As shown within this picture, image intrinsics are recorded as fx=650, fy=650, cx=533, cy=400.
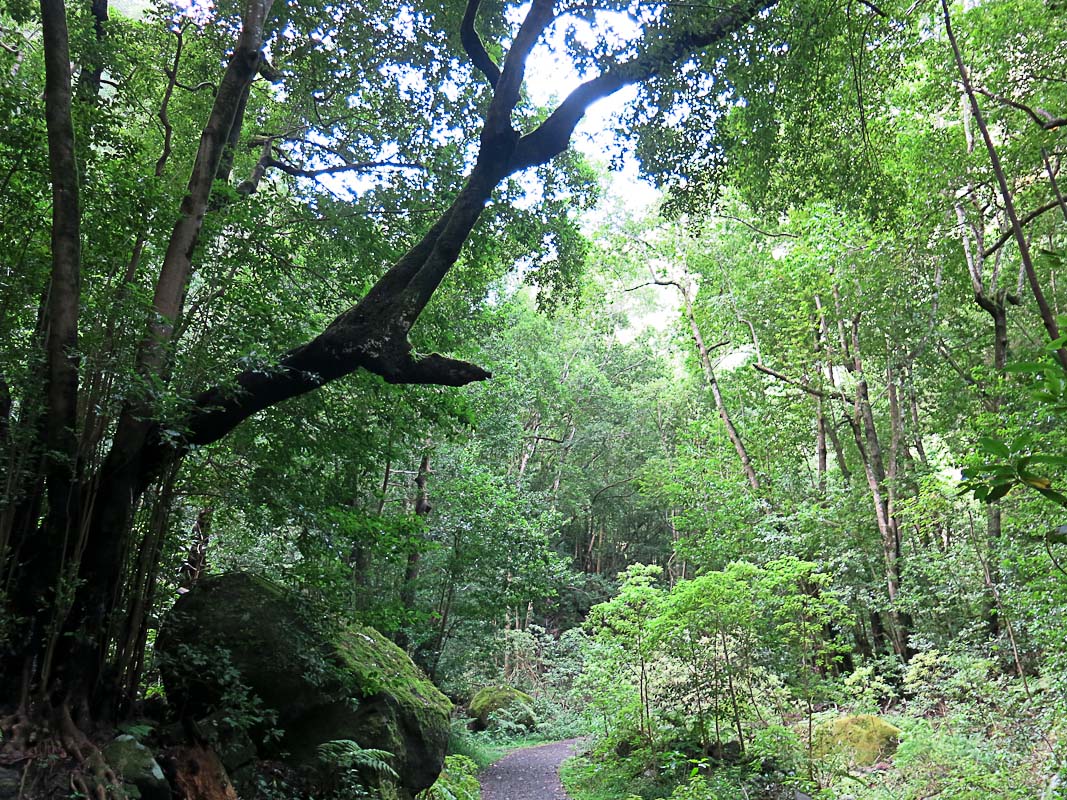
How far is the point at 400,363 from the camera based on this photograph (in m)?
4.91

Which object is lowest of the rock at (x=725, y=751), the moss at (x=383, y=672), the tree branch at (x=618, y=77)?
the rock at (x=725, y=751)

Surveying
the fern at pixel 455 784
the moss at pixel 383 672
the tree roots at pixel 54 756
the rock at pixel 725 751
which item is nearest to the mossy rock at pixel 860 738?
the rock at pixel 725 751

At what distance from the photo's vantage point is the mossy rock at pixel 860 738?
8203 millimetres

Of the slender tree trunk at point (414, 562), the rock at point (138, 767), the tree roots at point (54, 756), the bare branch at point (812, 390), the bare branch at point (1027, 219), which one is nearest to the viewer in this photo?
the tree roots at point (54, 756)

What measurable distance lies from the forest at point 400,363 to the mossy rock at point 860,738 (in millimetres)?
53

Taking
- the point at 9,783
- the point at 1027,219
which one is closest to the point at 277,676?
the point at 9,783

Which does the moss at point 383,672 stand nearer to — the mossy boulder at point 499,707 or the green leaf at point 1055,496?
the green leaf at point 1055,496

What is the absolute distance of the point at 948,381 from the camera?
13.6m

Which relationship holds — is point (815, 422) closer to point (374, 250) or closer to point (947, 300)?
point (947, 300)

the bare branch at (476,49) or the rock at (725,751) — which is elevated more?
the bare branch at (476,49)

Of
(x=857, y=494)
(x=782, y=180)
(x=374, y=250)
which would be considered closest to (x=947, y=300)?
(x=857, y=494)

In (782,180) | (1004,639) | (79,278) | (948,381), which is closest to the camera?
(79,278)

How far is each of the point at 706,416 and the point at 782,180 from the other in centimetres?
1468

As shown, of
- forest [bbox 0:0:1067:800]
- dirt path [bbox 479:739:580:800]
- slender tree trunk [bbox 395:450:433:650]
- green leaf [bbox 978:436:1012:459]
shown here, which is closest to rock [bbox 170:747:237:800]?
forest [bbox 0:0:1067:800]
